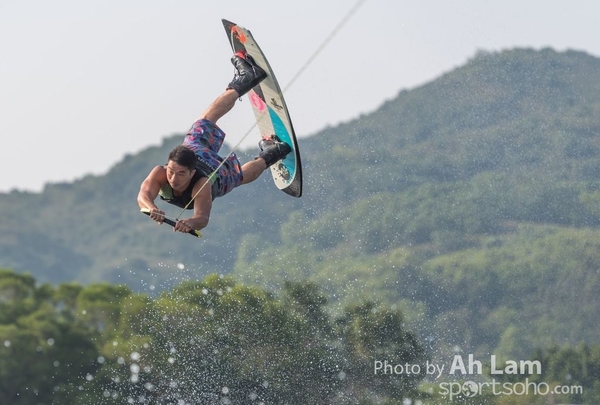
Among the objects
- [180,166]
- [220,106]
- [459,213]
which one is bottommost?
[180,166]

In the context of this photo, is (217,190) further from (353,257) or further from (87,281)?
(87,281)

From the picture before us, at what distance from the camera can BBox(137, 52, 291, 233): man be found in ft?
27.1

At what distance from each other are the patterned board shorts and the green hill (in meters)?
13.2

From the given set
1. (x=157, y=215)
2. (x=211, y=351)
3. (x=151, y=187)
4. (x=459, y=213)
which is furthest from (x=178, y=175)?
(x=459, y=213)

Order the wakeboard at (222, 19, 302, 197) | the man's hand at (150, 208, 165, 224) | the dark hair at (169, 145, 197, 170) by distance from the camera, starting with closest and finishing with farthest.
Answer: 1. the man's hand at (150, 208, 165, 224)
2. the dark hair at (169, 145, 197, 170)
3. the wakeboard at (222, 19, 302, 197)

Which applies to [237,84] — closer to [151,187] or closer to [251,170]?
[251,170]

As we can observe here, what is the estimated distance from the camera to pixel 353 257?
37062 mm

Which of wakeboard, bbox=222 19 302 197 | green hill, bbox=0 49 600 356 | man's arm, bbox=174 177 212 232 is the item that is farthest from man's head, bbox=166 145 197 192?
green hill, bbox=0 49 600 356

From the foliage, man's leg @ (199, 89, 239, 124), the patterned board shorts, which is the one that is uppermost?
the foliage

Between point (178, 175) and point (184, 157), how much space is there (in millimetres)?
139

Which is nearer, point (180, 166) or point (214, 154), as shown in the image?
point (180, 166)

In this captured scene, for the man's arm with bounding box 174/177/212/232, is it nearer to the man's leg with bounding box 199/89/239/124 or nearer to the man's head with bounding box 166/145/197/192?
the man's head with bounding box 166/145/197/192

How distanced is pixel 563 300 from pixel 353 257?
1017cm

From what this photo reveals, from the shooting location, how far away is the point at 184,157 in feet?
27.1
